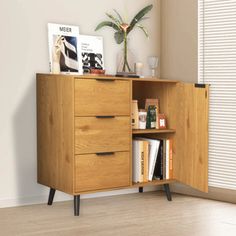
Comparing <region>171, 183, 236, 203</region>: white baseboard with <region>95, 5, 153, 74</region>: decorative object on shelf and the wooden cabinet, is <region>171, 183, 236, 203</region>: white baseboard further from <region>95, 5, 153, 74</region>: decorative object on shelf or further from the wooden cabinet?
<region>95, 5, 153, 74</region>: decorative object on shelf

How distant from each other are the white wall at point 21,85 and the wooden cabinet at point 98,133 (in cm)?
8

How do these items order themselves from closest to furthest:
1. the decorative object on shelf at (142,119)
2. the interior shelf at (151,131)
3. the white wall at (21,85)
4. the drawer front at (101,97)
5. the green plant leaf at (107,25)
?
the drawer front at (101,97) → the white wall at (21,85) → the interior shelf at (151,131) → the decorative object on shelf at (142,119) → the green plant leaf at (107,25)

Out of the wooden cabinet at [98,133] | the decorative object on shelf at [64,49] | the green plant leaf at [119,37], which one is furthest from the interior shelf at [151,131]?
the green plant leaf at [119,37]

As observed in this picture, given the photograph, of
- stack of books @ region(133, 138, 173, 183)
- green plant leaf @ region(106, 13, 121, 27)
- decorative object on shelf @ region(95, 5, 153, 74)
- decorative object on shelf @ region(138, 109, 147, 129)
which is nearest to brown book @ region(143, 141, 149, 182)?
stack of books @ region(133, 138, 173, 183)

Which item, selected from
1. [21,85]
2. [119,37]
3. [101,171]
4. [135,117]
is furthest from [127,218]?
[119,37]

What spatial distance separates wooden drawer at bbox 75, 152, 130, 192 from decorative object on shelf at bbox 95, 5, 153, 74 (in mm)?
762

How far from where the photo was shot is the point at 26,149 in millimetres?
3441

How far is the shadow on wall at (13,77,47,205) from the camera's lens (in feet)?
11.2

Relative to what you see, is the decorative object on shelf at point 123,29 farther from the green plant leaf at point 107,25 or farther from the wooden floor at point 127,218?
the wooden floor at point 127,218

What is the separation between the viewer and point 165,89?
376 cm

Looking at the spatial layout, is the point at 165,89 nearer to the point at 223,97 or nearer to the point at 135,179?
the point at 223,97

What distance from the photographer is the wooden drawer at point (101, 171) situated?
10.3 feet

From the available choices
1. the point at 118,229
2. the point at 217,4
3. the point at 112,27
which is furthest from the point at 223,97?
the point at 118,229

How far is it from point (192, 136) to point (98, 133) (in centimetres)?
69
